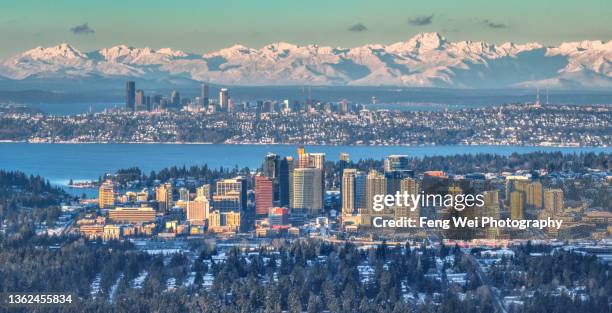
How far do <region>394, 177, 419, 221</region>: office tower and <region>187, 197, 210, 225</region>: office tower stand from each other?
8.18 feet

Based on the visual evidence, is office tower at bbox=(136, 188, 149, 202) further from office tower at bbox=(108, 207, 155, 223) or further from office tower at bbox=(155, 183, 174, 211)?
office tower at bbox=(108, 207, 155, 223)

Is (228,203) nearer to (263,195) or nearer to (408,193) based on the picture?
(263,195)

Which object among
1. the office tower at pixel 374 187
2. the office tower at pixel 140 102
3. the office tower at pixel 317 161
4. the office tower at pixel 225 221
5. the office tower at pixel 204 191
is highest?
the office tower at pixel 140 102

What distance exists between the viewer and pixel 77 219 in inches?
1022

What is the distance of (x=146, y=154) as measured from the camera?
143 ft

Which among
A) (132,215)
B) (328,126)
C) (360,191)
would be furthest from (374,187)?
(328,126)

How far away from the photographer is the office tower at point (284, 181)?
27.4 meters

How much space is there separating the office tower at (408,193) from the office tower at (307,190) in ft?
3.88

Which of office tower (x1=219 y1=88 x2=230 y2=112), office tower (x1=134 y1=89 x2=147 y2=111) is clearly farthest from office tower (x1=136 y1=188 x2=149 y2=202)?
office tower (x1=134 y1=89 x2=147 y2=111)

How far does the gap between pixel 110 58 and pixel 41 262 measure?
6683 cm

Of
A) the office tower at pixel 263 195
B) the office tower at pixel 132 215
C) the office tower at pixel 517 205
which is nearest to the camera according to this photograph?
the office tower at pixel 517 205

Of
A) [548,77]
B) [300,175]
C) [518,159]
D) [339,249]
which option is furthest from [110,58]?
[339,249]

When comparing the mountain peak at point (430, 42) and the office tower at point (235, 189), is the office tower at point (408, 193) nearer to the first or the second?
the office tower at point (235, 189)

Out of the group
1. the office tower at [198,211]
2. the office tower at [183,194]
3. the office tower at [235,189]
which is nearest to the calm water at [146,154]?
the office tower at [183,194]
